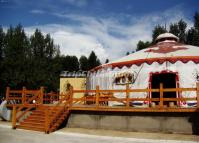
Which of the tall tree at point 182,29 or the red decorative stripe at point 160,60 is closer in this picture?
the red decorative stripe at point 160,60

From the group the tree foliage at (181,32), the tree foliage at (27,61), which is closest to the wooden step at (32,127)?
the tree foliage at (27,61)

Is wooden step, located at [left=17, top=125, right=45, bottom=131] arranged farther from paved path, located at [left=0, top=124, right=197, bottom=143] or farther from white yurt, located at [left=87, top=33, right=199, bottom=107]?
white yurt, located at [left=87, top=33, right=199, bottom=107]

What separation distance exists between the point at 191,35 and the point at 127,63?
35.1 meters

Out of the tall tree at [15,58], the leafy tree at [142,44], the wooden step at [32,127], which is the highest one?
the leafy tree at [142,44]

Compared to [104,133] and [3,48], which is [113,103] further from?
[3,48]

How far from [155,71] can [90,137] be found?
208 inches

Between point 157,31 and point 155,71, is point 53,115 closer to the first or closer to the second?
point 155,71

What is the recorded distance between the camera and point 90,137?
10070 millimetres

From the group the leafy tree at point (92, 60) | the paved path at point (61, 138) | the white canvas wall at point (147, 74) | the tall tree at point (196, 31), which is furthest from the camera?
the leafy tree at point (92, 60)

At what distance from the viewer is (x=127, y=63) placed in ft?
47.6

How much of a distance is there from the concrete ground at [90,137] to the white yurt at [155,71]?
10.6 feet

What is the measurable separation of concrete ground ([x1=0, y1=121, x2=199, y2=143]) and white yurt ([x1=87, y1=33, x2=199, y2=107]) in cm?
322

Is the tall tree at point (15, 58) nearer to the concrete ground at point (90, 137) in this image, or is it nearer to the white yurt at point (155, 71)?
the white yurt at point (155, 71)

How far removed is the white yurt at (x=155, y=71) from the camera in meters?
13.3
